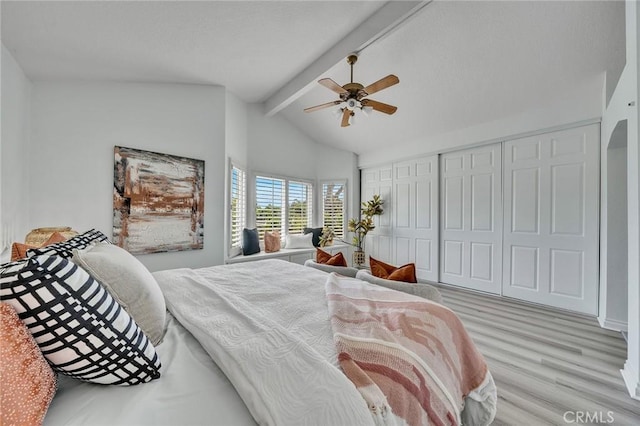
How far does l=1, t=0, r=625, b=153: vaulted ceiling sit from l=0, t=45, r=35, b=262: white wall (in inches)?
7.3

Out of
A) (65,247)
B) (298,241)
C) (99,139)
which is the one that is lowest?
(298,241)

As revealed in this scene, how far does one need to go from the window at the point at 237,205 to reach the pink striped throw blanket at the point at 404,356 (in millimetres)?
2926

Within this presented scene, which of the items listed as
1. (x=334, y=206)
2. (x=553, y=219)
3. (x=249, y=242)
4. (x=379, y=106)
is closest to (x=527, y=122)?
(x=553, y=219)

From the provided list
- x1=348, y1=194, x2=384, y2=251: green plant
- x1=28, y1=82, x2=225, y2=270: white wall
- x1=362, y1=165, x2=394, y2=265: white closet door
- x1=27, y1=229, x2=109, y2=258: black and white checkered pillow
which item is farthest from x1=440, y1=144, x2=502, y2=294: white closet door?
x1=27, y1=229, x2=109, y2=258: black and white checkered pillow

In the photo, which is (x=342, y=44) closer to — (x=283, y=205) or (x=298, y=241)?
(x=283, y=205)

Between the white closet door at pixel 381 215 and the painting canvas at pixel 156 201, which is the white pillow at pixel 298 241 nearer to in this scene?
the white closet door at pixel 381 215

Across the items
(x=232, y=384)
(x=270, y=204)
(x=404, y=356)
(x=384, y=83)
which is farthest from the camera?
(x=270, y=204)

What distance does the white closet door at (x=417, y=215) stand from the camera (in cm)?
441

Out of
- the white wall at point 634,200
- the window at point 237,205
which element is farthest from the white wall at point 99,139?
the white wall at point 634,200

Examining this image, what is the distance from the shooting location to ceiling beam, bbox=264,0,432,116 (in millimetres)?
2400

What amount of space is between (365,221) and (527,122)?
2823mm

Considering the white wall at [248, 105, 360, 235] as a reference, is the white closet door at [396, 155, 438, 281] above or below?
below

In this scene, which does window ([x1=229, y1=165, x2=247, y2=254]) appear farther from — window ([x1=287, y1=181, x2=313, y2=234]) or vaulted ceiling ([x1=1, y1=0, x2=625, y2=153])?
vaulted ceiling ([x1=1, y1=0, x2=625, y2=153])

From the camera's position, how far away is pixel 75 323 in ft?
2.23
